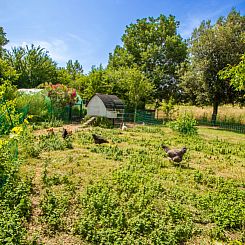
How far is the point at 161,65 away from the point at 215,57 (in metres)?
7.81

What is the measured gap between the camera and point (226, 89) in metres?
23.2

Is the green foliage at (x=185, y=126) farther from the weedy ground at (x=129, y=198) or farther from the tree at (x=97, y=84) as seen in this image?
the tree at (x=97, y=84)

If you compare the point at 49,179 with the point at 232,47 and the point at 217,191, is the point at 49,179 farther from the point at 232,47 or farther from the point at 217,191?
the point at 232,47

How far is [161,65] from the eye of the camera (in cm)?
2962

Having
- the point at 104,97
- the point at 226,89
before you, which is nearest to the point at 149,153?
the point at 104,97

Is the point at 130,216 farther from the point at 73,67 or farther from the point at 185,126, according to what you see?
the point at 73,67

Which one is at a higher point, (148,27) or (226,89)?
(148,27)

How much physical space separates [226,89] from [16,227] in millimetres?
23054

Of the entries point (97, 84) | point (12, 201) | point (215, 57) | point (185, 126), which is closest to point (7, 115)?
point (12, 201)

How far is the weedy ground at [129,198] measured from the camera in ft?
13.0

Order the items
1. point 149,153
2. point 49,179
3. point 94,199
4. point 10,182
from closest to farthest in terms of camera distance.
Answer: point 94,199 → point 10,182 → point 49,179 → point 149,153

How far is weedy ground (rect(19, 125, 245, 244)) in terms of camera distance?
13.0 feet

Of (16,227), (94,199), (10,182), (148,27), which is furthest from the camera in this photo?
(148,27)

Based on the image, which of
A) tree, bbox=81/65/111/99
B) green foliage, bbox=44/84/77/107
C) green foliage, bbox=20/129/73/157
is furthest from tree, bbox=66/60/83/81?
green foliage, bbox=20/129/73/157
